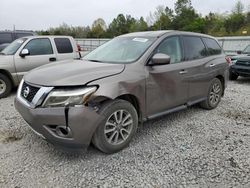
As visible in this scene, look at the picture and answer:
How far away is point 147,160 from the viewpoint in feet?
10.3

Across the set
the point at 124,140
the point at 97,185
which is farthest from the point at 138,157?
the point at 97,185

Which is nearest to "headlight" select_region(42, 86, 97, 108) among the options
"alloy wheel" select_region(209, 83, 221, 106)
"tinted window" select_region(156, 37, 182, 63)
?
"tinted window" select_region(156, 37, 182, 63)

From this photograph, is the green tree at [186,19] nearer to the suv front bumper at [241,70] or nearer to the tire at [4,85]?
the suv front bumper at [241,70]

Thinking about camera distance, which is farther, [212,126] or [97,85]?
[212,126]

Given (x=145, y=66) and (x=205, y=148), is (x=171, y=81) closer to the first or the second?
(x=145, y=66)

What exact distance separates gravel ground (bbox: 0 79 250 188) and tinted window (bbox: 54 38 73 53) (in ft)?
11.0

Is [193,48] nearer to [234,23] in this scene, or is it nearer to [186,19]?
[234,23]

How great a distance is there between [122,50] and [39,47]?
3.74 meters

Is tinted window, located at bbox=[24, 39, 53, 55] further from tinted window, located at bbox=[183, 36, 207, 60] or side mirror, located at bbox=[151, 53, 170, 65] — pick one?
side mirror, located at bbox=[151, 53, 170, 65]

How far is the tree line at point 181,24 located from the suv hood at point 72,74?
31589 millimetres

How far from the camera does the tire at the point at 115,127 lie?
10.1ft

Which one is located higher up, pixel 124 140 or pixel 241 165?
pixel 124 140

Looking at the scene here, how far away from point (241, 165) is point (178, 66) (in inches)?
72.6

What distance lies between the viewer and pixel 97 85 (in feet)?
9.69
